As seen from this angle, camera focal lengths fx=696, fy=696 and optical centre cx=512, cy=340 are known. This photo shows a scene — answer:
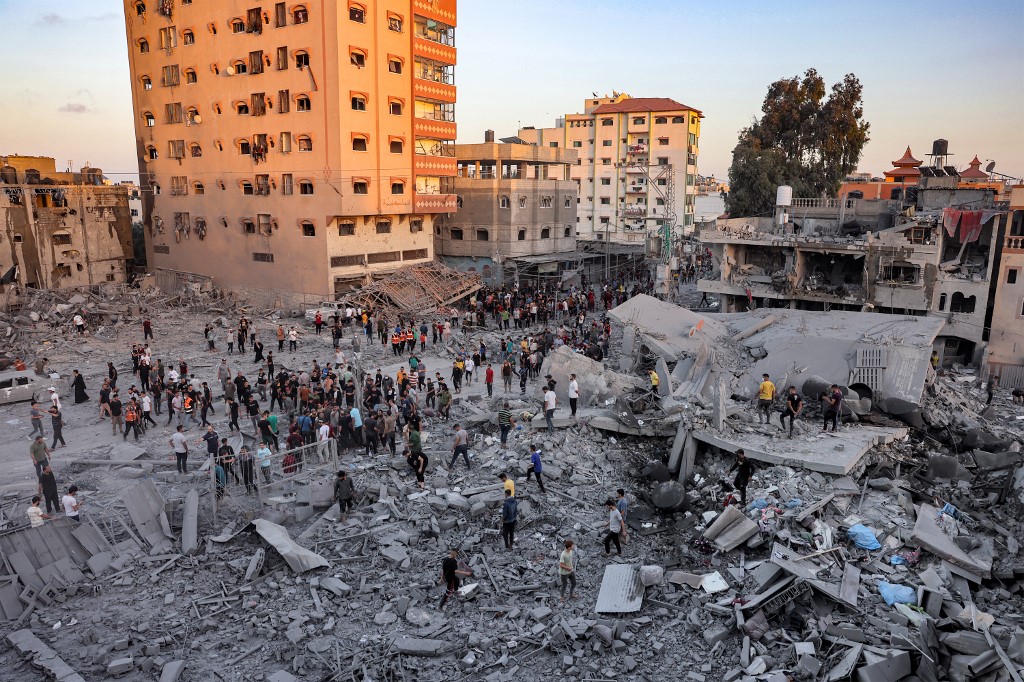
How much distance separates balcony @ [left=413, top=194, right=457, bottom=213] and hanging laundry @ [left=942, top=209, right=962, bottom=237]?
2546 cm

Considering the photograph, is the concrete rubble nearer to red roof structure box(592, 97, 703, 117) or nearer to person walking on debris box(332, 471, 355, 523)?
person walking on debris box(332, 471, 355, 523)

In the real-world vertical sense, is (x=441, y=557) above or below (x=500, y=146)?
below

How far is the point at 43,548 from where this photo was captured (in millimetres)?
11664

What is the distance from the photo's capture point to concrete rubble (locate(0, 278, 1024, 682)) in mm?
9836

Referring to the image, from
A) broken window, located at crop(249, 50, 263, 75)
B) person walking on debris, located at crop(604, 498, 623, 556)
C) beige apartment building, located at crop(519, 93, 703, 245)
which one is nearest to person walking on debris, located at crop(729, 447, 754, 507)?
person walking on debris, located at crop(604, 498, 623, 556)

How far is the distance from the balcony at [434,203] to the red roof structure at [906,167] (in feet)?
113

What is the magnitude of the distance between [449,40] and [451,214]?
10.6 metres

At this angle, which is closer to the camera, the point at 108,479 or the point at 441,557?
the point at 441,557

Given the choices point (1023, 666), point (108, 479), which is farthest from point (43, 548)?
point (1023, 666)

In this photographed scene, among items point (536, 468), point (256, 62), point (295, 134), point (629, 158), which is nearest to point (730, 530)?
point (536, 468)

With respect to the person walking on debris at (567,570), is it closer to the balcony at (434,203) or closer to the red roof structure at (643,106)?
the balcony at (434,203)

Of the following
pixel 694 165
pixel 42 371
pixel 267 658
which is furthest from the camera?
pixel 694 165

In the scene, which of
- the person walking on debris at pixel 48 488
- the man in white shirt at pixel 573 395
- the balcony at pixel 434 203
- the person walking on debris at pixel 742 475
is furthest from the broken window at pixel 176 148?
the person walking on debris at pixel 742 475

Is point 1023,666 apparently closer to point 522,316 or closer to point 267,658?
A: point 267,658
